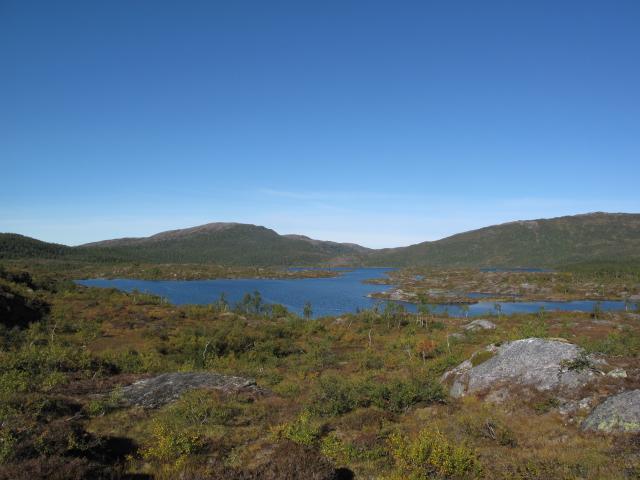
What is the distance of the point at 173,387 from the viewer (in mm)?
23219

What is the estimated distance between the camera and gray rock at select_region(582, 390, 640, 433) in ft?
47.8

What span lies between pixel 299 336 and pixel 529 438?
58.1 meters

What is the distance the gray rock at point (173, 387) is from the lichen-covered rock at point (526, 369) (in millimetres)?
13812

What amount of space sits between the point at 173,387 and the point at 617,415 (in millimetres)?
22561

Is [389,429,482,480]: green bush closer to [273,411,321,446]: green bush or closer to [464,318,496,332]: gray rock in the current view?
[273,411,321,446]: green bush

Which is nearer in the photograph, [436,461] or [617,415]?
[436,461]

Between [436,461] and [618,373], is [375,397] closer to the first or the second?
[436,461]

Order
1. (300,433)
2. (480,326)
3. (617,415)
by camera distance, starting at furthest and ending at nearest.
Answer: (480,326)
(617,415)
(300,433)

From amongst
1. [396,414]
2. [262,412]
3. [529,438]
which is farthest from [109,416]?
[529,438]

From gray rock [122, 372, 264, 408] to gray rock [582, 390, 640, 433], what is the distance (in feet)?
59.7

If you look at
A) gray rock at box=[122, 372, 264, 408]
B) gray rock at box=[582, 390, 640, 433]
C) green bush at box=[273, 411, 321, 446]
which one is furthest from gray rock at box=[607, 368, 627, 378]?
gray rock at box=[122, 372, 264, 408]

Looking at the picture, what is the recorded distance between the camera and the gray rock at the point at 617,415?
1457 cm

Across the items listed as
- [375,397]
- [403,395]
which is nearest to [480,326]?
[403,395]

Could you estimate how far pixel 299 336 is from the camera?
71125 mm
